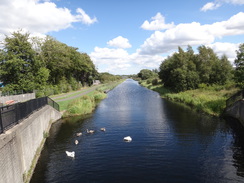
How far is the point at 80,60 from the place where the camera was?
7081cm

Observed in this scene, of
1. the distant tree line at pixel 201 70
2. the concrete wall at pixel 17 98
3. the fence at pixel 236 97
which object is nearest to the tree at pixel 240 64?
the fence at pixel 236 97

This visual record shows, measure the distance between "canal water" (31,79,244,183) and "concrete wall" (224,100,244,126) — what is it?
1.71 metres

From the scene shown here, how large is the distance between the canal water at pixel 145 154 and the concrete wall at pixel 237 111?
1.71 m

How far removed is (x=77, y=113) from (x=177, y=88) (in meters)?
31.4

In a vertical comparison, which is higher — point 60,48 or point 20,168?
point 60,48

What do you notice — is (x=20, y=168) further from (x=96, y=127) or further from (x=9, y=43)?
(x=9, y=43)

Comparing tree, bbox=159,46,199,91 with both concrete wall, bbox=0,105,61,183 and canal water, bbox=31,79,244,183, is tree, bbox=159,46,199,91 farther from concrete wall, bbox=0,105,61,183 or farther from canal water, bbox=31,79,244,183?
concrete wall, bbox=0,105,61,183

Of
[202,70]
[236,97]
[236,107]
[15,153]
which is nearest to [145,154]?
[15,153]

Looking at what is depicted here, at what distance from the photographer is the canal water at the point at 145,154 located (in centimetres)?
1177

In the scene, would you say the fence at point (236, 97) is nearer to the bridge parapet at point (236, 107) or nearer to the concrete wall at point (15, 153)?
the bridge parapet at point (236, 107)

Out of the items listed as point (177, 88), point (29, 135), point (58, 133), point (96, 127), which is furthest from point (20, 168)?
point (177, 88)

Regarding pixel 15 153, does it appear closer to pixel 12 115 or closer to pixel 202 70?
pixel 12 115

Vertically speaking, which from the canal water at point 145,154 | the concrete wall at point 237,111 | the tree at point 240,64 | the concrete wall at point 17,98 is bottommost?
the canal water at point 145,154

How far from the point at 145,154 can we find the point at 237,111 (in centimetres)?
1558
